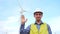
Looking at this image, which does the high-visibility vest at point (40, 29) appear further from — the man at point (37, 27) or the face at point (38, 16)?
the face at point (38, 16)

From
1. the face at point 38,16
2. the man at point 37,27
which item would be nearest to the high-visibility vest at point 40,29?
the man at point 37,27

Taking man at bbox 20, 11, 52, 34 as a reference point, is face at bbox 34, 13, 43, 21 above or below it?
above

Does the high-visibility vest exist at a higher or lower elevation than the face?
lower

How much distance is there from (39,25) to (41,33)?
38 cm

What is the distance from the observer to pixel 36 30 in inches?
1314

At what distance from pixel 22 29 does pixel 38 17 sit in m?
0.76

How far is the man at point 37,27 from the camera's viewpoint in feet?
109

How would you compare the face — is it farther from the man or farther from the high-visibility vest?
the high-visibility vest

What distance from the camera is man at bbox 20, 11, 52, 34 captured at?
33344mm

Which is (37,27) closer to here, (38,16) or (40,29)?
(40,29)

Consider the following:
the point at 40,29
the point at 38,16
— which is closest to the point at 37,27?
the point at 40,29

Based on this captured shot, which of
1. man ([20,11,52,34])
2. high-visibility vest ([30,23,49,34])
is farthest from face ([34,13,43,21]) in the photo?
high-visibility vest ([30,23,49,34])

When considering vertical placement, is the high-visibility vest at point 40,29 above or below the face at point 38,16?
below

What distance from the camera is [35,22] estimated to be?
33.6 m
